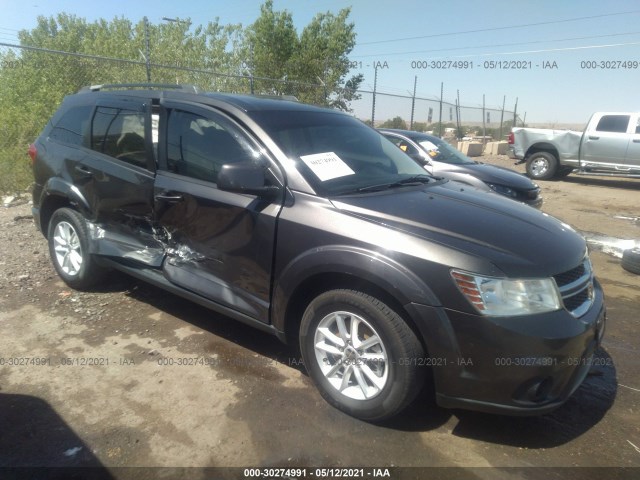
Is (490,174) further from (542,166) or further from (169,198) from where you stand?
(542,166)

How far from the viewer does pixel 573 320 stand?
247cm

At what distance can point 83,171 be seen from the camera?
165 inches

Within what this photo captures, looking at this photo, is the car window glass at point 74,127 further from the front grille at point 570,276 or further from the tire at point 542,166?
the tire at point 542,166

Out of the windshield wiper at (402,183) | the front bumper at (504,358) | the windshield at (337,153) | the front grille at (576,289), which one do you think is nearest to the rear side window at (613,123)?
the windshield at (337,153)

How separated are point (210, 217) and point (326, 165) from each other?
86 centimetres

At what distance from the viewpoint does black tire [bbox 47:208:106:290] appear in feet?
14.1

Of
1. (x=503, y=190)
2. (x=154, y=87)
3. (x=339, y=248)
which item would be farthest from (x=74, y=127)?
(x=503, y=190)

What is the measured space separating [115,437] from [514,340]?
2.16 meters

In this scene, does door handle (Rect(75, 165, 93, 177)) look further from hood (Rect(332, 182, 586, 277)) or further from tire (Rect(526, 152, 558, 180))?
tire (Rect(526, 152, 558, 180))

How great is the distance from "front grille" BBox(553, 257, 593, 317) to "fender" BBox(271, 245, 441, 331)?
71 cm

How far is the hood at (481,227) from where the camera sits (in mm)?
2490

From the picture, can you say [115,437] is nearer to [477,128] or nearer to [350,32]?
[350,32]

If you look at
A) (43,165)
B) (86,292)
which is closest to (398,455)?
(86,292)

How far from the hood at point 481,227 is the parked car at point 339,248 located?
12 mm
